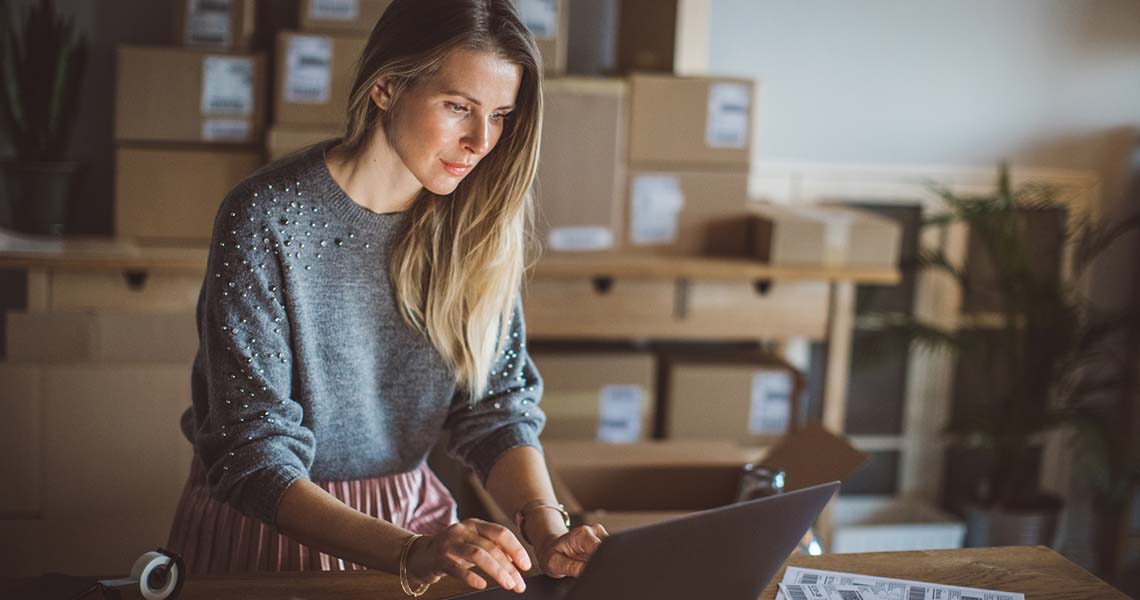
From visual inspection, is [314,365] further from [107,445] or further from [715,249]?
[715,249]

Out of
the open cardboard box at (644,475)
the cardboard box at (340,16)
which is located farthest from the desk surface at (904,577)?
the cardboard box at (340,16)

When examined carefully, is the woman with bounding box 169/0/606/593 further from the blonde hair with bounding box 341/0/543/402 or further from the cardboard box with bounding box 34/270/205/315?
the cardboard box with bounding box 34/270/205/315

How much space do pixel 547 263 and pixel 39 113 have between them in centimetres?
118

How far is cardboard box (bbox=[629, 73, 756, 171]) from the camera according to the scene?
2.70 m

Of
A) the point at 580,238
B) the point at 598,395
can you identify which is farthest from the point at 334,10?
the point at 598,395

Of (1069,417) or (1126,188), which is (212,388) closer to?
(1069,417)

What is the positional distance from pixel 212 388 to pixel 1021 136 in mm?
2815

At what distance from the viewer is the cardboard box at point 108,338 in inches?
94.8

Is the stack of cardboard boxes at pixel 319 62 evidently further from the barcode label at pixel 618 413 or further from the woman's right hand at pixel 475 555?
the woman's right hand at pixel 475 555

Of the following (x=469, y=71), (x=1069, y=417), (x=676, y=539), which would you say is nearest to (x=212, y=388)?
(x=469, y=71)

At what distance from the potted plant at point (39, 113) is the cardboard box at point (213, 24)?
9.3 inches

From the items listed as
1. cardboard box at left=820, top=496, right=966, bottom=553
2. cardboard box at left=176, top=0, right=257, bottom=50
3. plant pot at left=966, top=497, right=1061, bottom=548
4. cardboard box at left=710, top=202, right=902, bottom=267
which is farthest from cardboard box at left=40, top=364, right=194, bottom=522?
plant pot at left=966, top=497, right=1061, bottom=548

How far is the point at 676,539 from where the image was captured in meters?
0.98

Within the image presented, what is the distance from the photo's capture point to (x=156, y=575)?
46.8 inches
